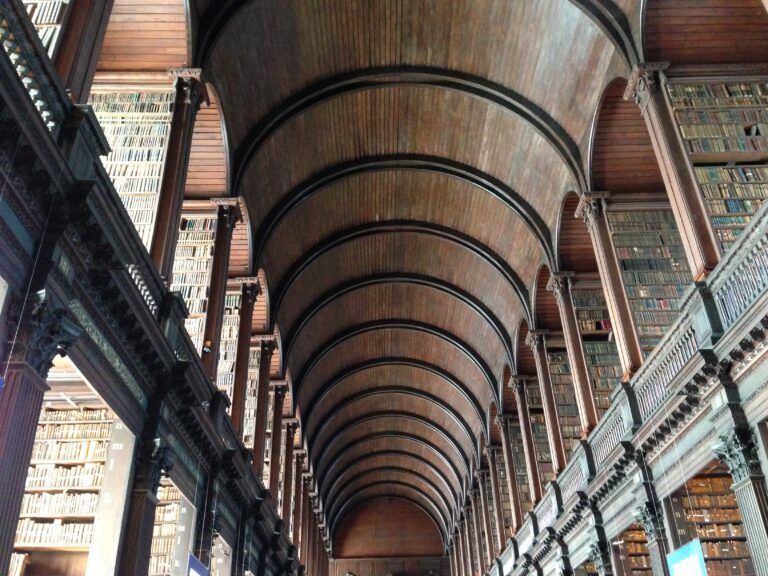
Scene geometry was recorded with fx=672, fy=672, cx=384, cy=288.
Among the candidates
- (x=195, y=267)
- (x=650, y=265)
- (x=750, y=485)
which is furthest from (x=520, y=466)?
(x=750, y=485)

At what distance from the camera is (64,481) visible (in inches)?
322

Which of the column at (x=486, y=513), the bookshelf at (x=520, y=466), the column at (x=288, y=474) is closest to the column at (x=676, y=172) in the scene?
the bookshelf at (x=520, y=466)

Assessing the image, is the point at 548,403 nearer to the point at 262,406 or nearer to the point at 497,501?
the point at 262,406

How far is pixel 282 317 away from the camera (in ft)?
58.4

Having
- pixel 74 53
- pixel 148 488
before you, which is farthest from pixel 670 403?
pixel 74 53

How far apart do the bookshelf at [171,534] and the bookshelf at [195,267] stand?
7.47ft

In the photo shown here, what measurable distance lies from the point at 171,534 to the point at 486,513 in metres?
15.2

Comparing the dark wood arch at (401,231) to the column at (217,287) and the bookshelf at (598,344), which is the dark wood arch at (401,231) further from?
the column at (217,287)

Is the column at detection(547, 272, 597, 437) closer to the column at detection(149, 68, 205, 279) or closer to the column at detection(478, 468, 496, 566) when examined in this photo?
the column at detection(149, 68, 205, 279)

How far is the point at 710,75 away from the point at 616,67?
1.44 metres

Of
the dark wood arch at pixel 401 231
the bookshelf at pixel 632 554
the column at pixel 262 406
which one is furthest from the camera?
the dark wood arch at pixel 401 231

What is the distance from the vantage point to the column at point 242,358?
11.8 m

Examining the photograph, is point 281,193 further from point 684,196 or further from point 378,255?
point 684,196

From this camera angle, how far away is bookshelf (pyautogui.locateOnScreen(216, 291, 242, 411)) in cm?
1228
